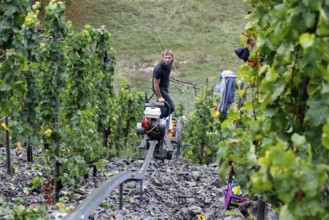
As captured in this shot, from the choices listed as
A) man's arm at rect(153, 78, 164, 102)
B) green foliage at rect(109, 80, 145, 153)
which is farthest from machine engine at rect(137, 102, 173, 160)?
green foliage at rect(109, 80, 145, 153)

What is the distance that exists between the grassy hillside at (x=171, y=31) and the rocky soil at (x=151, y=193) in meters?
26.1

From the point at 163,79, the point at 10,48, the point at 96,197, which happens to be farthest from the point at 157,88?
the point at 96,197

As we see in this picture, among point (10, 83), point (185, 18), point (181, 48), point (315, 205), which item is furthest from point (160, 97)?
point (185, 18)

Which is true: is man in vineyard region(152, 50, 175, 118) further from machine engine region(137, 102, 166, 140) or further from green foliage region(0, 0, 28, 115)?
green foliage region(0, 0, 28, 115)

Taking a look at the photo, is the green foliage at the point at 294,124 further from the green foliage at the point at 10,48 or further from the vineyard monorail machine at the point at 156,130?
the vineyard monorail machine at the point at 156,130

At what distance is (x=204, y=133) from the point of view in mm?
19562

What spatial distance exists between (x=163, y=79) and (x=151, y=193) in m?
3.28

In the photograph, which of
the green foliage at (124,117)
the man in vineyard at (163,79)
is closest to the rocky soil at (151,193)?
the man in vineyard at (163,79)

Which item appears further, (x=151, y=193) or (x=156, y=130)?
(x=156, y=130)

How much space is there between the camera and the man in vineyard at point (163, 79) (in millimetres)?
11655

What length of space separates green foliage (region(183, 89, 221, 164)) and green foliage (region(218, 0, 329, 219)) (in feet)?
50.6

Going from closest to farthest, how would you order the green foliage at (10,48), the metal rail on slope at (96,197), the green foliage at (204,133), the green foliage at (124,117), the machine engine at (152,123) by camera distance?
the metal rail on slope at (96,197)
the green foliage at (10,48)
the machine engine at (152,123)
the green foliage at (124,117)
the green foliage at (204,133)

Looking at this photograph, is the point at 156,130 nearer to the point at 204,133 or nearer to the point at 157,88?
the point at 157,88

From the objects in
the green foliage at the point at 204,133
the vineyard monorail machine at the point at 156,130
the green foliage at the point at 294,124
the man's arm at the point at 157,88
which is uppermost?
the green foliage at the point at 294,124
